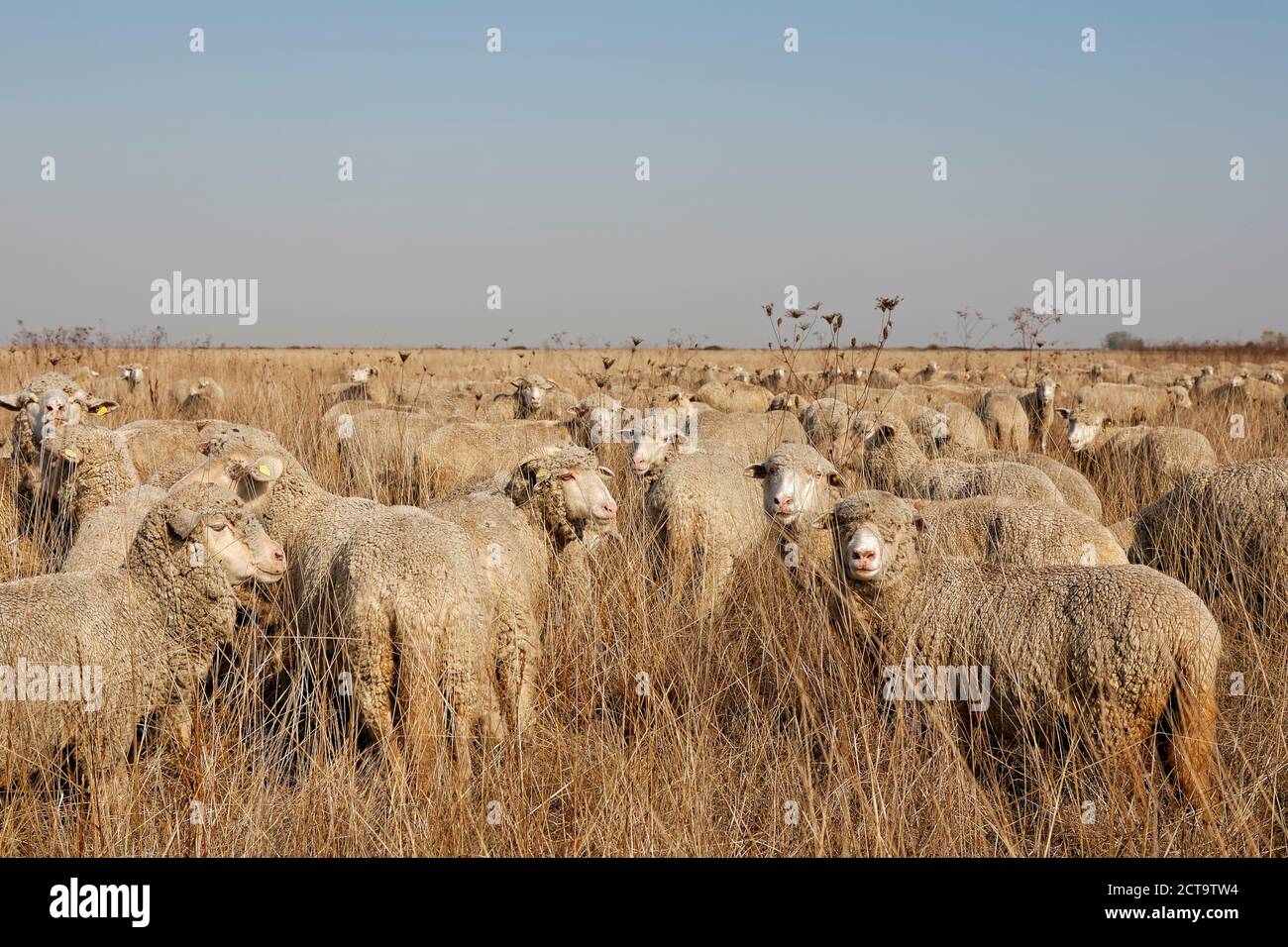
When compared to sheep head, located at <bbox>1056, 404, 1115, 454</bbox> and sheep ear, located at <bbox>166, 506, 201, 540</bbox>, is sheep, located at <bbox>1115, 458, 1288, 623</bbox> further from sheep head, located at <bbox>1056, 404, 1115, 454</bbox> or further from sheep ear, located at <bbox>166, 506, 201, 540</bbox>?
sheep ear, located at <bbox>166, 506, 201, 540</bbox>

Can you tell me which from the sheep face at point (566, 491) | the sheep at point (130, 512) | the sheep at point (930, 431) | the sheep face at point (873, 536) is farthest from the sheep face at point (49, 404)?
the sheep at point (930, 431)

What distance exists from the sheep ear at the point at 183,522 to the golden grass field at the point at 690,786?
528 mm

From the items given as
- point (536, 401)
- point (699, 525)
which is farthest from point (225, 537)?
point (536, 401)

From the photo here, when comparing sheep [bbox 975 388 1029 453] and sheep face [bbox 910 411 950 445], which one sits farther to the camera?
sheep [bbox 975 388 1029 453]

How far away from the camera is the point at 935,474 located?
7633 mm

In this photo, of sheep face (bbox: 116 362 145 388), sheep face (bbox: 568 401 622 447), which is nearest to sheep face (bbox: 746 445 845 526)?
sheep face (bbox: 568 401 622 447)

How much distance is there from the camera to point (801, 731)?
4.36 m

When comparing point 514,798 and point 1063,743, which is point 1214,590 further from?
point 514,798

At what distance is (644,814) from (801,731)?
111cm

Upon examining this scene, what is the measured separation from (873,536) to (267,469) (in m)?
2.95

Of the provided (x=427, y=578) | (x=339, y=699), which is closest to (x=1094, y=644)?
(x=427, y=578)

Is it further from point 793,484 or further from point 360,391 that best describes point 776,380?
point 793,484

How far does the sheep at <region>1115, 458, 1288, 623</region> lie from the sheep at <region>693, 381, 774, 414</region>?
10.1m

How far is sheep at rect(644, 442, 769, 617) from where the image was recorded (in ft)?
20.8
